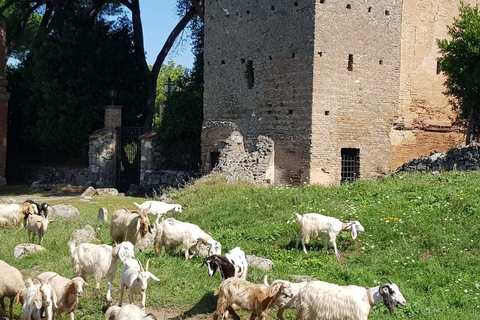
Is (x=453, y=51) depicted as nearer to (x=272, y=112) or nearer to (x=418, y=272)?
(x=272, y=112)

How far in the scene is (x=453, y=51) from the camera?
2230cm

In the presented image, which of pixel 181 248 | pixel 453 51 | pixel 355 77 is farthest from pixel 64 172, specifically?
pixel 181 248

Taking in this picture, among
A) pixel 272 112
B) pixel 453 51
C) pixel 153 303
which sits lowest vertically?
pixel 153 303

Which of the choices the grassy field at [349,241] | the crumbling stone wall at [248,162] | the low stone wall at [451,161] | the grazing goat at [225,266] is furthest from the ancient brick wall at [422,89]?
the grazing goat at [225,266]

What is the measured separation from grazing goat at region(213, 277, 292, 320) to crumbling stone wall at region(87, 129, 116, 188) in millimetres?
21468

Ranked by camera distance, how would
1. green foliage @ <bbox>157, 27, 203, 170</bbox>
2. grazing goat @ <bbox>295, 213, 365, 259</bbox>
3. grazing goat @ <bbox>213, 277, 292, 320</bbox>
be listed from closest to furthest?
grazing goat @ <bbox>213, 277, 292, 320</bbox>, grazing goat @ <bbox>295, 213, 365, 259</bbox>, green foliage @ <bbox>157, 27, 203, 170</bbox>

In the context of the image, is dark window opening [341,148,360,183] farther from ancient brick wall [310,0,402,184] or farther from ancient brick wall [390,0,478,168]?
ancient brick wall [390,0,478,168]

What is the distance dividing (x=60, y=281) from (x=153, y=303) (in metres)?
1.43

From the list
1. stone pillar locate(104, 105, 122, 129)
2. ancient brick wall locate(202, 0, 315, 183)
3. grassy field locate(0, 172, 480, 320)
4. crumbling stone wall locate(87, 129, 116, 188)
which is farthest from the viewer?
stone pillar locate(104, 105, 122, 129)

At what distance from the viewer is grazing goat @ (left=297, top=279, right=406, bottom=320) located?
27.6 feet

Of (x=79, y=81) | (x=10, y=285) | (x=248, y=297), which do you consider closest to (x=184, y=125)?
(x=79, y=81)

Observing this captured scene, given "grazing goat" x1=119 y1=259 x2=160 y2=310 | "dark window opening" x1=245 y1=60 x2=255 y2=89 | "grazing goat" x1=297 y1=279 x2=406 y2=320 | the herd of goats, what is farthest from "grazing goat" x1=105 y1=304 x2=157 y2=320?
"dark window opening" x1=245 y1=60 x2=255 y2=89

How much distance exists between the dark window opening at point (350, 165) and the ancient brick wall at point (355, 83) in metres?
0.15

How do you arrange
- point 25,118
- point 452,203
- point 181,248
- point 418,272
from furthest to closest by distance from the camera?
point 25,118
point 452,203
point 181,248
point 418,272
